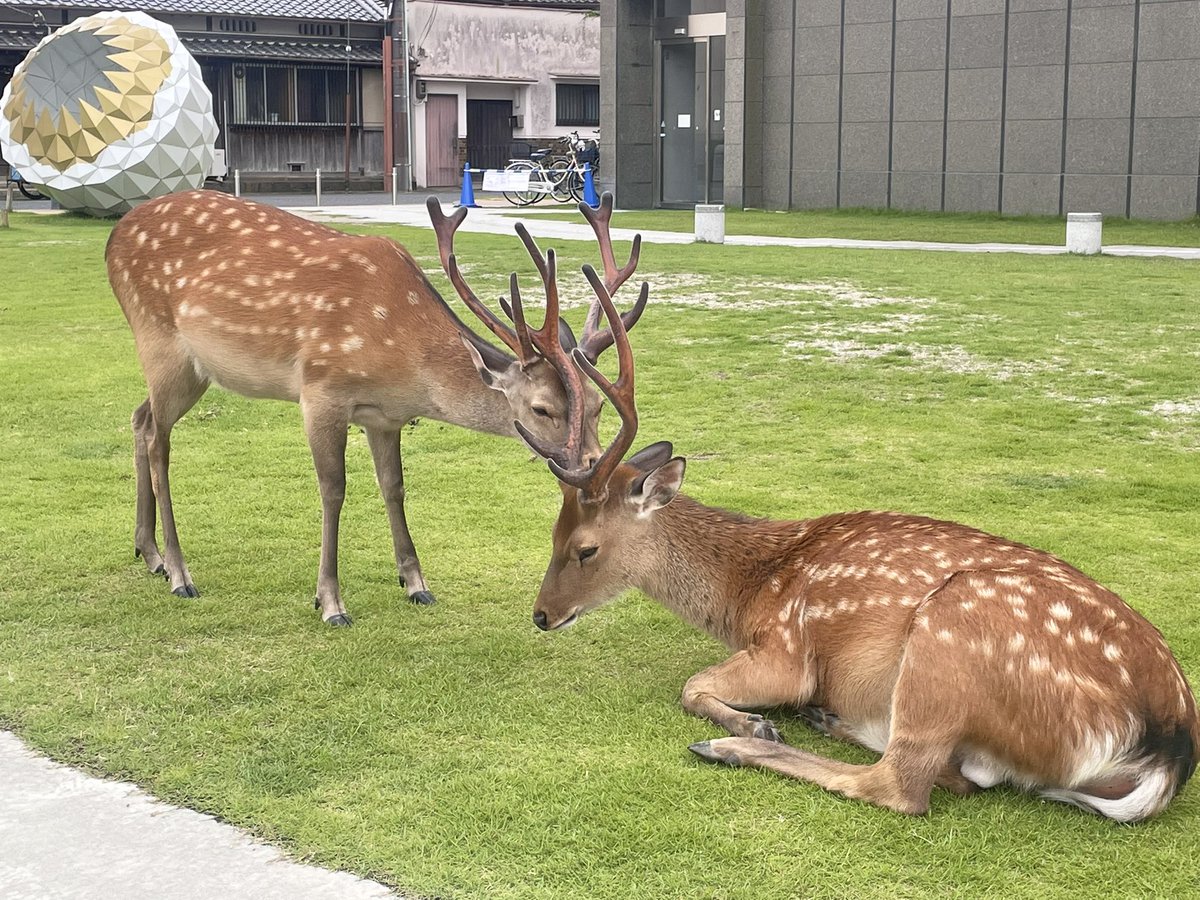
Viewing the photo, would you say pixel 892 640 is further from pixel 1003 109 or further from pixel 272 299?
pixel 1003 109

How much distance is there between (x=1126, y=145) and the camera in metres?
22.6

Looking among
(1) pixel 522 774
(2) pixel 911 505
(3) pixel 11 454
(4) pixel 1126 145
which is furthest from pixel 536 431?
(4) pixel 1126 145

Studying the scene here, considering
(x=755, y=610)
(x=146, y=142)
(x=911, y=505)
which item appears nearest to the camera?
(x=755, y=610)

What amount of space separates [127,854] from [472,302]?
2.45m

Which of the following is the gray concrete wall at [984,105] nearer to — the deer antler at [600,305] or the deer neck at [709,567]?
the deer antler at [600,305]

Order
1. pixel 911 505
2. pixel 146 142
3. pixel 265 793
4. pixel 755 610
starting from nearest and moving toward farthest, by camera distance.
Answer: pixel 265 793 < pixel 755 610 < pixel 911 505 < pixel 146 142

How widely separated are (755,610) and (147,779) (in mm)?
1774

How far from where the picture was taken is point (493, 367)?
514cm

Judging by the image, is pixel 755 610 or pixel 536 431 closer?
pixel 755 610

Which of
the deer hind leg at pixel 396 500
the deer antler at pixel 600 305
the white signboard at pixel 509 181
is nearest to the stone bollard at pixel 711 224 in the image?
the white signboard at pixel 509 181

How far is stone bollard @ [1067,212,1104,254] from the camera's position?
17312 mm

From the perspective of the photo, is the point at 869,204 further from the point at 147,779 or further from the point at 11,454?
the point at 147,779

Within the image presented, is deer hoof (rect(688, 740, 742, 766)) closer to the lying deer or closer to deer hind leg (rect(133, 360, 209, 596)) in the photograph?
the lying deer

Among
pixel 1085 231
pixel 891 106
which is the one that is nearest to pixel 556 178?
pixel 891 106
